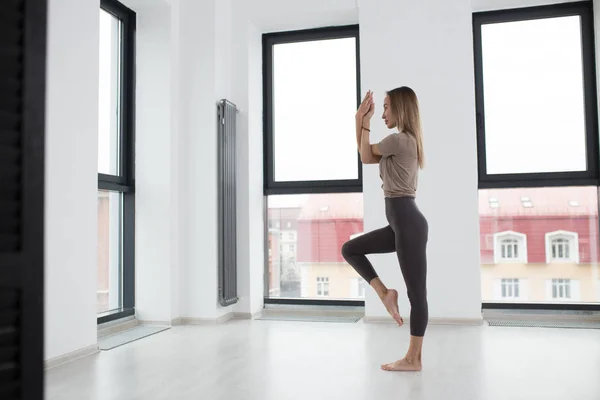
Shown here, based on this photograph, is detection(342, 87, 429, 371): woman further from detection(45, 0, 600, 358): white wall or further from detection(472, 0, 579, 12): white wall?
detection(472, 0, 579, 12): white wall

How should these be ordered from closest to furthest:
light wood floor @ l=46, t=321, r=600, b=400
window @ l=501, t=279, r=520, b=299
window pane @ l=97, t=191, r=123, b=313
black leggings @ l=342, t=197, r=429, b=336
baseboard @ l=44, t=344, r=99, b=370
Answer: light wood floor @ l=46, t=321, r=600, b=400, black leggings @ l=342, t=197, r=429, b=336, baseboard @ l=44, t=344, r=99, b=370, window pane @ l=97, t=191, r=123, b=313, window @ l=501, t=279, r=520, b=299

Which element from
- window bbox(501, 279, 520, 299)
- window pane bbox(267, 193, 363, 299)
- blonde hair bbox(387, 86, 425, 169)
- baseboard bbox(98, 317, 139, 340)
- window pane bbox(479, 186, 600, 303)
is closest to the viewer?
blonde hair bbox(387, 86, 425, 169)

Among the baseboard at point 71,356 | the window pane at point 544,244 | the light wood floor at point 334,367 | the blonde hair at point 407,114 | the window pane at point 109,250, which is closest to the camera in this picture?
the light wood floor at point 334,367

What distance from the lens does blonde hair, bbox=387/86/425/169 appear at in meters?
2.81

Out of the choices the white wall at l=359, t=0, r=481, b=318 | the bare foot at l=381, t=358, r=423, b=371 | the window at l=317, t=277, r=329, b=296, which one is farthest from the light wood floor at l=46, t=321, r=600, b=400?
the window at l=317, t=277, r=329, b=296

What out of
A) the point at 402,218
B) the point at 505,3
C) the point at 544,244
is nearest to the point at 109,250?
the point at 402,218

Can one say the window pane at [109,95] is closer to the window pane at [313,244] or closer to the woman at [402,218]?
the window pane at [313,244]

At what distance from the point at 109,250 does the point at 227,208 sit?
920 millimetres

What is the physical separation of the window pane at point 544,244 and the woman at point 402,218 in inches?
79.8

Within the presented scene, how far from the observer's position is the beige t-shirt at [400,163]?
2746mm

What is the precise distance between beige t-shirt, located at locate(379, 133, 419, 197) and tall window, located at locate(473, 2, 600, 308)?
6.75ft

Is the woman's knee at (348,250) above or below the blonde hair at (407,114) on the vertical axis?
below

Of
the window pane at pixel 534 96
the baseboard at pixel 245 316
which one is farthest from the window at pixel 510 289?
the baseboard at pixel 245 316

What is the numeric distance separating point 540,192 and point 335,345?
7.07 feet
